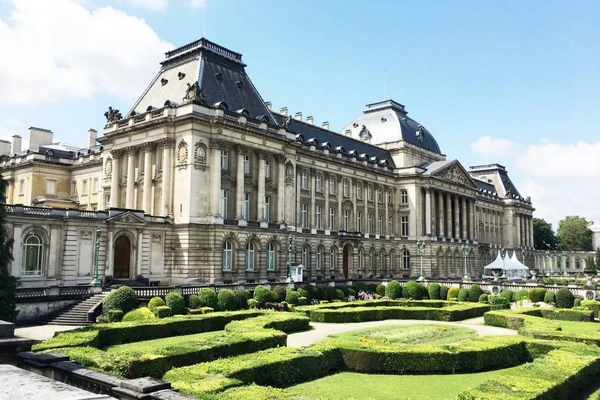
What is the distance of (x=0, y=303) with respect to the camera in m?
26.2

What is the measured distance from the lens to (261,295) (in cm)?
3850

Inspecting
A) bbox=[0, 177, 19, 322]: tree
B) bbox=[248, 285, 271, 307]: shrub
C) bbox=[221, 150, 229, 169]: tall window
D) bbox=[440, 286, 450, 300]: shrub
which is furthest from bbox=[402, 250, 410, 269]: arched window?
bbox=[0, 177, 19, 322]: tree

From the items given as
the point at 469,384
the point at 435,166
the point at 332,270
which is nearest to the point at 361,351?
the point at 469,384

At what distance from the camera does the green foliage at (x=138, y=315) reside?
95.3 feet

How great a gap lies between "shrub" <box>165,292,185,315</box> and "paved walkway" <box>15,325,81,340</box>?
589 centimetres

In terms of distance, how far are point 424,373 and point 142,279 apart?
2849 centimetres

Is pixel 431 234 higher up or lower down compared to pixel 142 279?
higher up

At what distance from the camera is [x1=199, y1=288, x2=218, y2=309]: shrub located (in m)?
34.6

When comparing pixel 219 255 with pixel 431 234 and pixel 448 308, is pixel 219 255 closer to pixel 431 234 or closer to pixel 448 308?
pixel 448 308

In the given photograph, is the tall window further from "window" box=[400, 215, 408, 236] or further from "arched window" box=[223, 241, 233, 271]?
"window" box=[400, 215, 408, 236]

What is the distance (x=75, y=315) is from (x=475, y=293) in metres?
33.4

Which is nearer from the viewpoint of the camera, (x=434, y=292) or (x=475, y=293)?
(x=475, y=293)

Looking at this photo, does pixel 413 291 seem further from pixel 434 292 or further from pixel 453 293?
pixel 453 293

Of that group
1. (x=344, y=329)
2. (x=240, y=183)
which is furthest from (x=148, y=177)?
(x=344, y=329)
